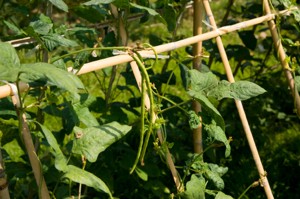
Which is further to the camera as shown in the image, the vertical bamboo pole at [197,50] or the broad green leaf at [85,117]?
the vertical bamboo pole at [197,50]

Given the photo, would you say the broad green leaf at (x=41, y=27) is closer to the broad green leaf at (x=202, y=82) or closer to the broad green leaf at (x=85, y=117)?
the broad green leaf at (x=85, y=117)

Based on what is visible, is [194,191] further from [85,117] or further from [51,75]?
[51,75]

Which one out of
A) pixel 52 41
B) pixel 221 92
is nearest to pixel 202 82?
pixel 221 92

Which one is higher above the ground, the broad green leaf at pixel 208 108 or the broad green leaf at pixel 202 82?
the broad green leaf at pixel 202 82

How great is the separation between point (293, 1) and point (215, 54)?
1.95 ft

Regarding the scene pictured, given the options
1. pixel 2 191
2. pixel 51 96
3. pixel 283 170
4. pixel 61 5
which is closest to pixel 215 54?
pixel 283 170

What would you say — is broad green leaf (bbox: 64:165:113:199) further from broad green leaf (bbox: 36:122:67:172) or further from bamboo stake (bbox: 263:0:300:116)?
bamboo stake (bbox: 263:0:300:116)

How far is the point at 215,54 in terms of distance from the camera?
2.60 meters

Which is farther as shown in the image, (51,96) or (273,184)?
(273,184)

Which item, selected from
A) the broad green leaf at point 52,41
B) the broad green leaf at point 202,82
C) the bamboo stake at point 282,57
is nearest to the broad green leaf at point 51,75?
the broad green leaf at point 52,41

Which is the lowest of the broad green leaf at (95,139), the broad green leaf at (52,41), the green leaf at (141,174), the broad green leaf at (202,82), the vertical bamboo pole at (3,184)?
the green leaf at (141,174)

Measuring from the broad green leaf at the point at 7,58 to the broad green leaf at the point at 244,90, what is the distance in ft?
2.10

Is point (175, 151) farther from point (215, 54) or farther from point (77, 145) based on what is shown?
point (77, 145)

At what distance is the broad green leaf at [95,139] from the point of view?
132 cm
